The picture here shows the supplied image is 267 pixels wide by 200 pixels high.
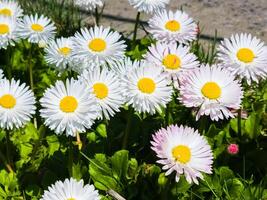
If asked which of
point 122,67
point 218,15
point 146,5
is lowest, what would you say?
point 122,67

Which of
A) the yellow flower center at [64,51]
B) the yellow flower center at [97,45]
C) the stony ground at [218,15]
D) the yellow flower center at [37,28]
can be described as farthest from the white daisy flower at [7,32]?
the stony ground at [218,15]

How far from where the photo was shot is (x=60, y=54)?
2748mm

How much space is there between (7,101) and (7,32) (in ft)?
1.55

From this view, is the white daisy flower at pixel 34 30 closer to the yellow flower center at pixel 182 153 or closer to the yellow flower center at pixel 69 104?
the yellow flower center at pixel 69 104

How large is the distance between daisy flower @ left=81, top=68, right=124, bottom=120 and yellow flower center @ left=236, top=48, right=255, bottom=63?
1.62 feet

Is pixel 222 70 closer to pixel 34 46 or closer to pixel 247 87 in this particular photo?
pixel 247 87

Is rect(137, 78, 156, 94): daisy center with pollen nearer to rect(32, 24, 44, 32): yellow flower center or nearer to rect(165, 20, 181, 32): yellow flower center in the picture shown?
rect(165, 20, 181, 32): yellow flower center

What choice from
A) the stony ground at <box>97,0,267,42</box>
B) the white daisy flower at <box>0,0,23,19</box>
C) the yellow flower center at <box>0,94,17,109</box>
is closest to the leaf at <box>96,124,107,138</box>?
the yellow flower center at <box>0,94,17,109</box>

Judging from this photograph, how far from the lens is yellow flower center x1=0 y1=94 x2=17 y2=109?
2414 mm

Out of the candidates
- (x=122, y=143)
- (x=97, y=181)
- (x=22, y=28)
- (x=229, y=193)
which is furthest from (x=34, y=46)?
(x=229, y=193)

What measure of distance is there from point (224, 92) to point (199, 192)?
15.5 inches

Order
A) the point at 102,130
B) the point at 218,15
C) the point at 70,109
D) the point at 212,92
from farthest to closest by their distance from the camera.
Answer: the point at 218,15
the point at 102,130
the point at 212,92
the point at 70,109

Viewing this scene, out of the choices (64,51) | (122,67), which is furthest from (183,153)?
(64,51)

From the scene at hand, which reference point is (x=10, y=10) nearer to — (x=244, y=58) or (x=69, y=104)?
(x=69, y=104)
